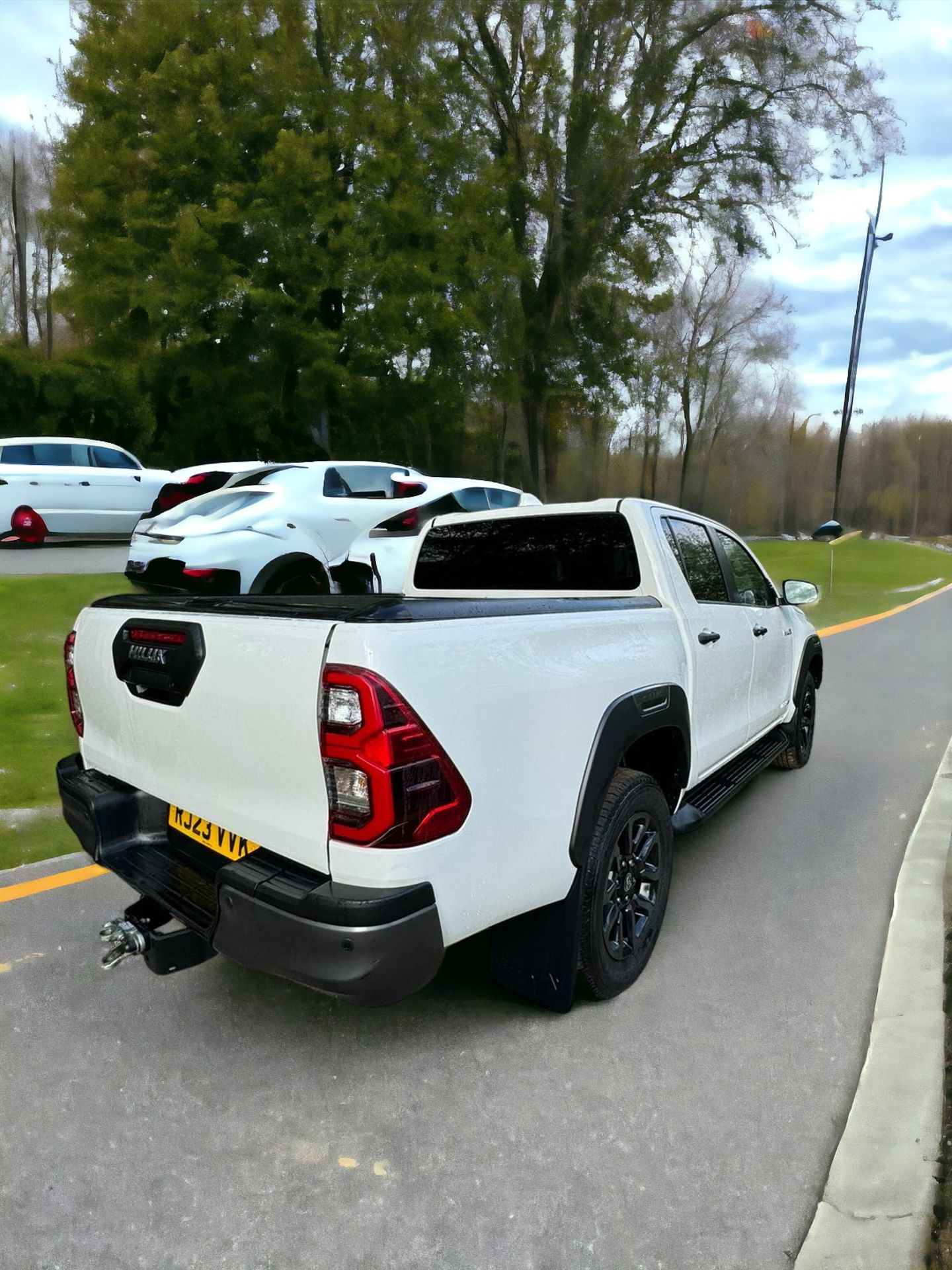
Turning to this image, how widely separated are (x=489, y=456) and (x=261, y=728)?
2151 cm

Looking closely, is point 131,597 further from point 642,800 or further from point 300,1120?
point 642,800

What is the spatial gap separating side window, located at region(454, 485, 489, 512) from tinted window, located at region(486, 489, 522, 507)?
98mm

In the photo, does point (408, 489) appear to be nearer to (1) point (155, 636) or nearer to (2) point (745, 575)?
(2) point (745, 575)

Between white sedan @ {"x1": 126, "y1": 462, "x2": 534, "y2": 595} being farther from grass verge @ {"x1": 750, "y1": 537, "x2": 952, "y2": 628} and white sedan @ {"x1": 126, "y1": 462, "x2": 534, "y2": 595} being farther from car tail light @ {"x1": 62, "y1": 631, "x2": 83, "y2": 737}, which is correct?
grass verge @ {"x1": 750, "y1": 537, "x2": 952, "y2": 628}

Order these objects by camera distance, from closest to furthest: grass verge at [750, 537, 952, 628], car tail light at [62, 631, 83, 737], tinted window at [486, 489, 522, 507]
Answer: car tail light at [62, 631, 83, 737], tinted window at [486, 489, 522, 507], grass verge at [750, 537, 952, 628]

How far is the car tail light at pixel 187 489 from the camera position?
10.2 metres

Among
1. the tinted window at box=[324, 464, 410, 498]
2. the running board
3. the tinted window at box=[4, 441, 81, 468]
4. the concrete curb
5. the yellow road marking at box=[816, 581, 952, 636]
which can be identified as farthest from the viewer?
the yellow road marking at box=[816, 581, 952, 636]

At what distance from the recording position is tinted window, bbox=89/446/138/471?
12203 mm

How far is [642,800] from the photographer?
3107 mm

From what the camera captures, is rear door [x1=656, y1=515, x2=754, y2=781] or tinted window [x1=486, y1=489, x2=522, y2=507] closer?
rear door [x1=656, y1=515, x2=754, y2=781]

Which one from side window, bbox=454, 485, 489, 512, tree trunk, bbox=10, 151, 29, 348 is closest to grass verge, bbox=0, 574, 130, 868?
side window, bbox=454, 485, 489, 512

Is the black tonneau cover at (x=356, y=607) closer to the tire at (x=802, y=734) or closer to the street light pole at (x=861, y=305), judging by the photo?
the tire at (x=802, y=734)

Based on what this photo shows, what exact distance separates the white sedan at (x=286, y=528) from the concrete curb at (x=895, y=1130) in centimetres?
541

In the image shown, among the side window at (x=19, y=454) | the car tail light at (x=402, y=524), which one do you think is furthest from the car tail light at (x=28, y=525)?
the car tail light at (x=402, y=524)
